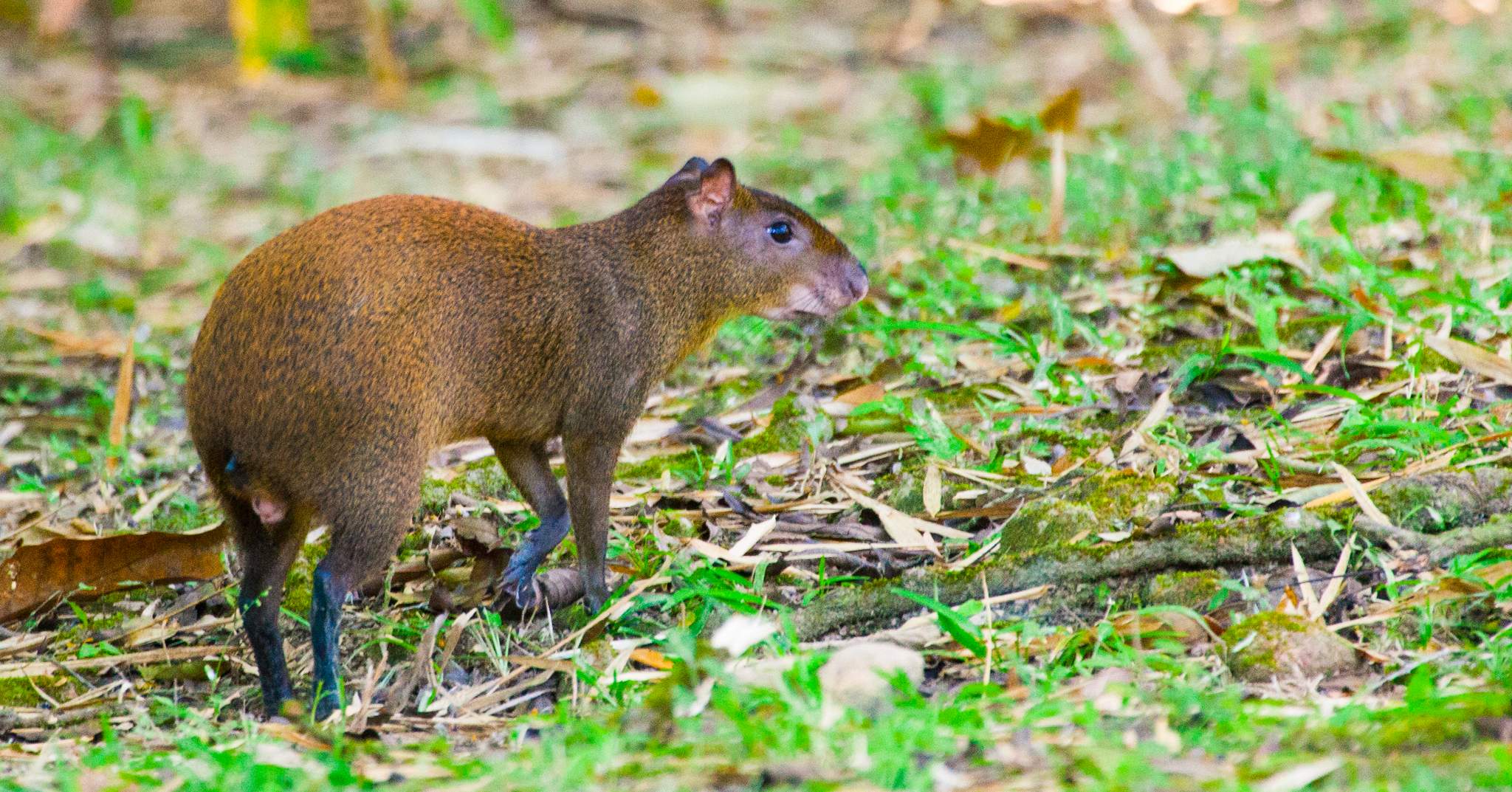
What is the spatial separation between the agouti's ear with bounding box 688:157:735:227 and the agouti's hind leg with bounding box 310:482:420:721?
47.8 inches

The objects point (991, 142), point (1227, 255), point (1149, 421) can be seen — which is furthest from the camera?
point (991, 142)

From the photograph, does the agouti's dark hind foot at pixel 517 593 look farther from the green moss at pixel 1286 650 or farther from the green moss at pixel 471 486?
the green moss at pixel 1286 650

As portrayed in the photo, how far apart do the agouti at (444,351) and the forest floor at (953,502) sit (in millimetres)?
230

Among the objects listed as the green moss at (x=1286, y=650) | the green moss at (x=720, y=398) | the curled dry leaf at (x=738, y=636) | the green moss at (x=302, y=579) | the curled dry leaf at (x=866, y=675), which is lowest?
the green moss at (x=302, y=579)

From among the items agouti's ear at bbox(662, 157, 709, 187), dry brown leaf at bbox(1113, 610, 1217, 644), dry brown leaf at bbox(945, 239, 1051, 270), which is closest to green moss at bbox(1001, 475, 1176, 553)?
dry brown leaf at bbox(1113, 610, 1217, 644)

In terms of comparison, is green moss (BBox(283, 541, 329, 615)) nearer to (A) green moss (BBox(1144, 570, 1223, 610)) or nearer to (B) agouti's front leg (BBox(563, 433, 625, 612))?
(B) agouti's front leg (BBox(563, 433, 625, 612))

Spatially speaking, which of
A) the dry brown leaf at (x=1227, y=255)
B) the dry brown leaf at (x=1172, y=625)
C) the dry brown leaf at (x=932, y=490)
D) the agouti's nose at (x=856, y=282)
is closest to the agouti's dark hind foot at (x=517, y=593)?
the dry brown leaf at (x=932, y=490)

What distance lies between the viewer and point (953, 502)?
13.4 ft

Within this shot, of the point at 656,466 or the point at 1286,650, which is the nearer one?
the point at 1286,650

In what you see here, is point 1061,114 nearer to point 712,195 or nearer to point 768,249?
point 768,249

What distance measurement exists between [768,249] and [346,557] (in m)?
1.54

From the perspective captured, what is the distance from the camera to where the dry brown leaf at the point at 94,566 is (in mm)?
3990

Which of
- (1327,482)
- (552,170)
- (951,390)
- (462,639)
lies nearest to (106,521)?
(462,639)

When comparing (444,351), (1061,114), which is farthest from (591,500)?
(1061,114)
